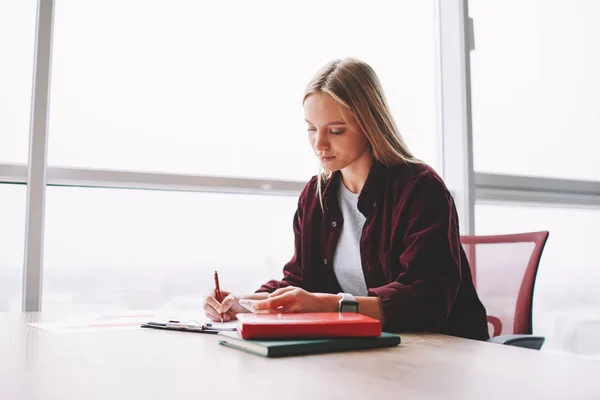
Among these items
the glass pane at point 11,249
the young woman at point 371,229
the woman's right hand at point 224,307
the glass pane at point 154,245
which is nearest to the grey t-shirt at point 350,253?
the young woman at point 371,229

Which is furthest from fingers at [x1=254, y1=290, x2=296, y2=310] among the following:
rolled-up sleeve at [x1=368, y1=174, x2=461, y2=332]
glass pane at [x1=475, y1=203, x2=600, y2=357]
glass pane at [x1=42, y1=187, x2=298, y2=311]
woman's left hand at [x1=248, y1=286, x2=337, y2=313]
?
glass pane at [x1=475, y1=203, x2=600, y2=357]

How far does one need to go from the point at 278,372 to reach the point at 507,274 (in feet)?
4.22

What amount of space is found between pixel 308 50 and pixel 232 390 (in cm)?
248

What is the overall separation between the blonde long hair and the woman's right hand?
60 cm

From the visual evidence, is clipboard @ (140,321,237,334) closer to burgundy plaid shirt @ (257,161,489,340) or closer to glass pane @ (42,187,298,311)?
burgundy plaid shirt @ (257,161,489,340)

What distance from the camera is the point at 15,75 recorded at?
7.57 feet

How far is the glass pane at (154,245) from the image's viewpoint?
7.78 ft

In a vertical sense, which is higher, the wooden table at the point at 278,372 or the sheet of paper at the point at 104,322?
the wooden table at the point at 278,372

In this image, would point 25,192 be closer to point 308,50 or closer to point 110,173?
point 110,173

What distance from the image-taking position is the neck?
1.70 metres

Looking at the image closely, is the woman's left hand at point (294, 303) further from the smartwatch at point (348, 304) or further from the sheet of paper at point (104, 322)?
the sheet of paper at point (104, 322)

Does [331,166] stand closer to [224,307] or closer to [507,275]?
[224,307]

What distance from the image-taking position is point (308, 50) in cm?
294

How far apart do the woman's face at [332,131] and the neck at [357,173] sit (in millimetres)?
54
